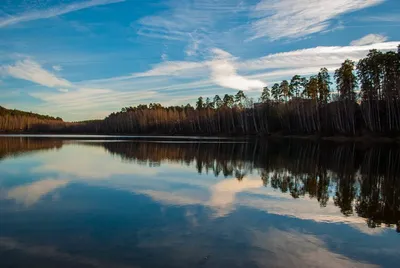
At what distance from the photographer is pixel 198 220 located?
441 inches

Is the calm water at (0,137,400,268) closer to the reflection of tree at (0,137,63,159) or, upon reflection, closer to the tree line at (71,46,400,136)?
the reflection of tree at (0,137,63,159)

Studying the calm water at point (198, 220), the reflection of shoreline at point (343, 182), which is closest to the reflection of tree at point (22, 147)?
the calm water at point (198, 220)

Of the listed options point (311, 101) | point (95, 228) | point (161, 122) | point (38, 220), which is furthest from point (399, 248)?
point (161, 122)

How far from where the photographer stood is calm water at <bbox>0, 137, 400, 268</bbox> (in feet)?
26.2

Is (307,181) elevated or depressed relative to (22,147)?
depressed

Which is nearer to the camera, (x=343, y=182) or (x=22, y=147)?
(x=343, y=182)

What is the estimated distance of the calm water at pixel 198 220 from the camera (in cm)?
800

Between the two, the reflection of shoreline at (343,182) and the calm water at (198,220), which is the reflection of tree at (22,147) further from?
the reflection of shoreline at (343,182)

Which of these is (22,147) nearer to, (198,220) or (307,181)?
(307,181)

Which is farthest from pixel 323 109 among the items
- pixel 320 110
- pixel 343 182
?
pixel 343 182

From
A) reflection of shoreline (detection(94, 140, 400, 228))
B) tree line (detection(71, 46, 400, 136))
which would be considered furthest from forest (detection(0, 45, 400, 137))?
reflection of shoreline (detection(94, 140, 400, 228))

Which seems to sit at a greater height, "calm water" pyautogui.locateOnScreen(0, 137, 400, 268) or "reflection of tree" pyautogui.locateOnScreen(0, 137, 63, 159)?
"reflection of tree" pyautogui.locateOnScreen(0, 137, 63, 159)

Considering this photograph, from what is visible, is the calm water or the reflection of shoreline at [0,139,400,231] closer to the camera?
the calm water

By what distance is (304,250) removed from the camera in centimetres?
857
